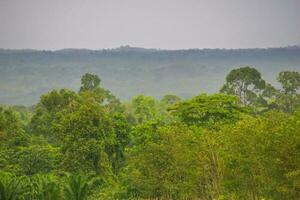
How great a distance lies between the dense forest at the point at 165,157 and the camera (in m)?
32.2

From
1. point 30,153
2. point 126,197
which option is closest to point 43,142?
point 30,153

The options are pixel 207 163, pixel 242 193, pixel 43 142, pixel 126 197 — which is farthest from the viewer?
pixel 43 142

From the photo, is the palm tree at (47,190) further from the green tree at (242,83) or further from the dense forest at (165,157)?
the green tree at (242,83)

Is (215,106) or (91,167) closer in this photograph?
(91,167)

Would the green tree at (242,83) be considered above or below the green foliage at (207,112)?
below

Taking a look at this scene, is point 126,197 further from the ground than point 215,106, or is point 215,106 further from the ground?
point 215,106

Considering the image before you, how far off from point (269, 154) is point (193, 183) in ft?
34.7

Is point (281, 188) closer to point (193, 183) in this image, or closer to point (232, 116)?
point (193, 183)

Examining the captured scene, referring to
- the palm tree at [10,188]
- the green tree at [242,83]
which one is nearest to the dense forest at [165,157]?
the palm tree at [10,188]

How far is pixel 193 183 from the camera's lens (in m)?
41.0

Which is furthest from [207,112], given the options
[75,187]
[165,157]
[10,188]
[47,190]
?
[10,188]

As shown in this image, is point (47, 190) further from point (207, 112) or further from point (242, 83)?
point (242, 83)

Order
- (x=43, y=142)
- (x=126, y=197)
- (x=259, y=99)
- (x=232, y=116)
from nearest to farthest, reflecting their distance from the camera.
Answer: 1. (x=126, y=197)
2. (x=232, y=116)
3. (x=43, y=142)
4. (x=259, y=99)

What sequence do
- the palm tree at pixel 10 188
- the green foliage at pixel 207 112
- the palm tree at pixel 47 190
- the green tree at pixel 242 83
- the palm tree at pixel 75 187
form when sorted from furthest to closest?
the green tree at pixel 242 83, the green foliage at pixel 207 112, the palm tree at pixel 75 187, the palm tree at pixel 47 190, the palm tree at pixel 10 188
